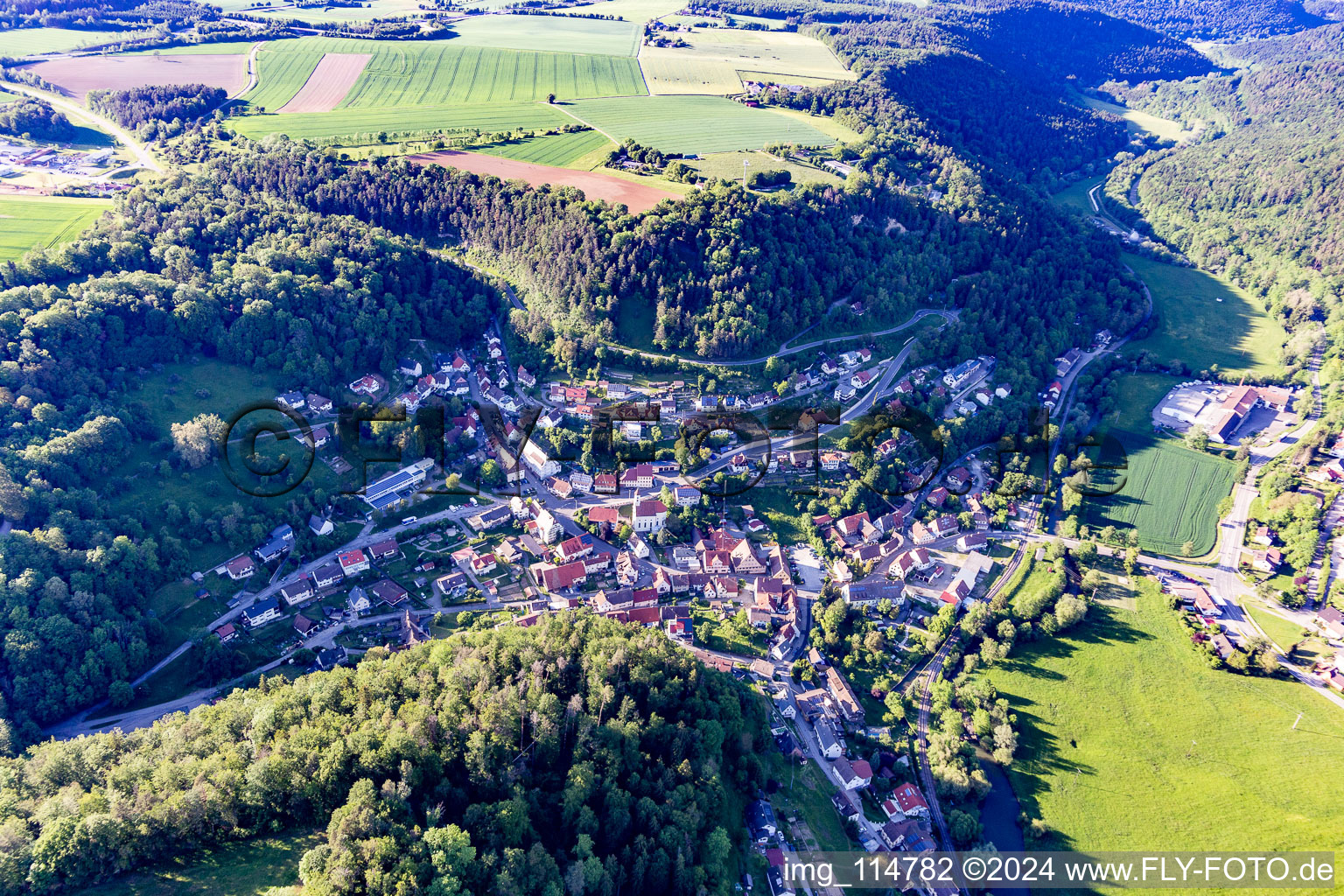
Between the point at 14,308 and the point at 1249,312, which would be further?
the point at 1249,312

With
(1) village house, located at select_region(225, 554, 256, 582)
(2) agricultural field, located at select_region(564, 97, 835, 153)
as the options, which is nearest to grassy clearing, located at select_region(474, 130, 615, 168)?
(2) agricultural field, located at select_region(564, 97, 835, 153)

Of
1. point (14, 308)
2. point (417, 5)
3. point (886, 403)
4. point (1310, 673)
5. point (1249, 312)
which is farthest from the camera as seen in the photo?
point (417, 5)

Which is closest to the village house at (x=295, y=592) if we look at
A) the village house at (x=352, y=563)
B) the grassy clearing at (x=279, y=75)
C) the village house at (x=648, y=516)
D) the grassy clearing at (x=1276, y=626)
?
the village house at (x=352, y=563)

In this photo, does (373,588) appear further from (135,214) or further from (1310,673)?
(1310,673)

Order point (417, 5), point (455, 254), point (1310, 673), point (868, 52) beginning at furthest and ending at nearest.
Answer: point (417, 5) → point (868, 52) → point (455, 254) → point (1310, 673)

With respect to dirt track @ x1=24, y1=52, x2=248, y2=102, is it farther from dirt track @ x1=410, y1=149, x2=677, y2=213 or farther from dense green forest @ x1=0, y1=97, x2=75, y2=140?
dirt track @ x1=410, y1=149, x2=677, y2=213

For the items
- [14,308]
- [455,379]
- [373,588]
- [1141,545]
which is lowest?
[373,588]

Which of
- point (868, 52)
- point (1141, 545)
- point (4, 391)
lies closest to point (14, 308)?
point (4, 391)

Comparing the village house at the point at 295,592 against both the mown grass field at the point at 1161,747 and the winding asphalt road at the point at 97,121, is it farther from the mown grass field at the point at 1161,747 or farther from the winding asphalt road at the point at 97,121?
the winding asphalt road at the point at 97,121

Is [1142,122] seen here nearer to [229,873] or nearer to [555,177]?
[555,177]
